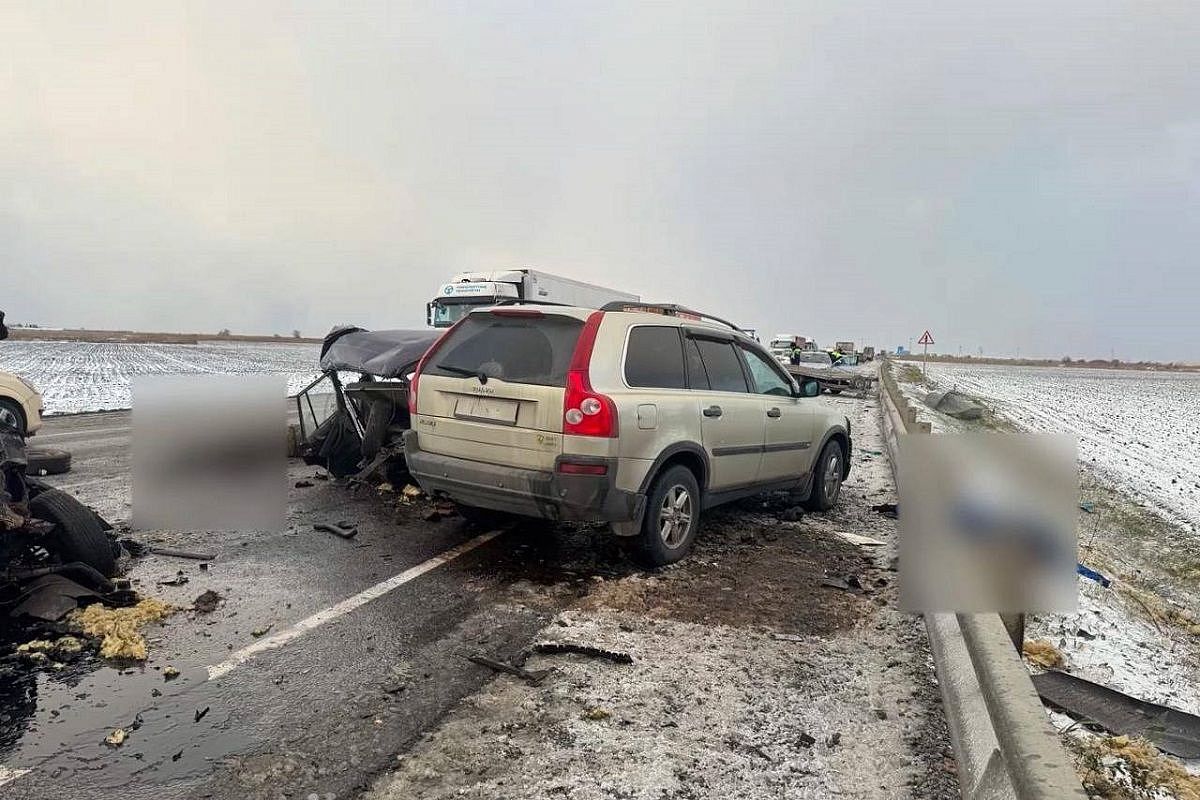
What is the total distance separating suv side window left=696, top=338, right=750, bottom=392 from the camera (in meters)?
5.98

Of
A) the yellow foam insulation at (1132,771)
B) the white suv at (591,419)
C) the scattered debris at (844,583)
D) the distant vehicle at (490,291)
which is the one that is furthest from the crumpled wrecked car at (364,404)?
the distant vehicle at (490,291)

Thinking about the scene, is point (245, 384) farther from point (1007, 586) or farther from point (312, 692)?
point (1007, 586)

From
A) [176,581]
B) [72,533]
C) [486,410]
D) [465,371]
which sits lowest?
[176,581]

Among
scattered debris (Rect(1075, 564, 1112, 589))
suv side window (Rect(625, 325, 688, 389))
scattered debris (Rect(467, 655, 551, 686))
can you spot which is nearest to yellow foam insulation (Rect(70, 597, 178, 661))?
scattered debris (Rect(467, 655, 551, 686))

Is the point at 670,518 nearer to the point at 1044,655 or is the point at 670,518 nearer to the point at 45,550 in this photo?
the point at 1044,655

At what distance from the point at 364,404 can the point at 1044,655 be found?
599 cm

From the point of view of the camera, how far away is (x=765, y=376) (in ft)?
22.2

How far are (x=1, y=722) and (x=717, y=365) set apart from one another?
16.2 feet

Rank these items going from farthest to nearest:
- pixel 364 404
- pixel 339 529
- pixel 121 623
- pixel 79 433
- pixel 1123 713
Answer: pixel 79 433, pixel 364 404, pixel 339 529, pixel 121 623, pixel 1123 713

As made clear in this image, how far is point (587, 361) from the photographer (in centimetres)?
494

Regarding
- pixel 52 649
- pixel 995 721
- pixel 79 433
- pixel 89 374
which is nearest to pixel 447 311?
pixel 79 433

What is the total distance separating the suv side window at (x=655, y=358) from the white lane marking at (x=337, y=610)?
77.0 inches

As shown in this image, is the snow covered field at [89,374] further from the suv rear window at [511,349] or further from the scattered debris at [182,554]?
the suv rear window at [511,349]

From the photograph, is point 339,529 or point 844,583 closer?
point 844,583
